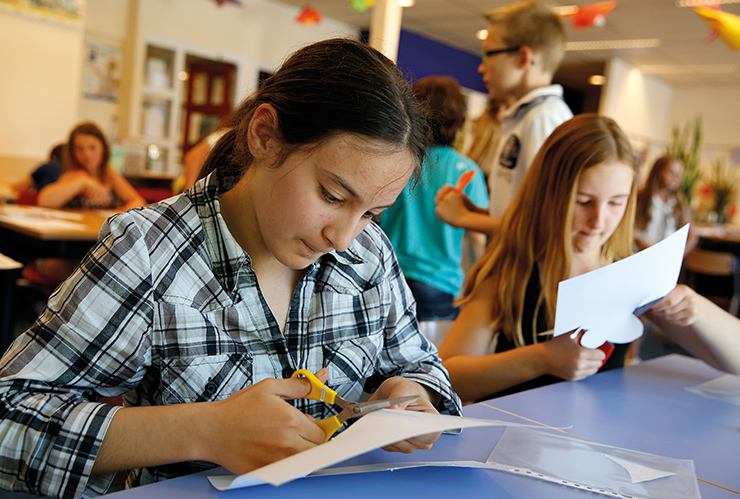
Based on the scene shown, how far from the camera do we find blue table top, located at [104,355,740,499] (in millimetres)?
712

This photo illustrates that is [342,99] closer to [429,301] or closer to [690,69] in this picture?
[429,301]

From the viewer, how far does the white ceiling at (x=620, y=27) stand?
591 centimetres

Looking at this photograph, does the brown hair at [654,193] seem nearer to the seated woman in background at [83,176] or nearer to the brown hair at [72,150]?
the seated woman in background at [83,176]

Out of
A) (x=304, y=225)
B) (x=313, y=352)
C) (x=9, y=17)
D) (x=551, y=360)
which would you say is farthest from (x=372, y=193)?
(x=9, y=17)

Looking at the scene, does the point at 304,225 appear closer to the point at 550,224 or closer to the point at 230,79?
the point at 550,224

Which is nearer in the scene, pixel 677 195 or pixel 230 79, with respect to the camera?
pixel 677 195

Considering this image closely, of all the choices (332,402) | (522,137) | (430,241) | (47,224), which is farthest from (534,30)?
(47,224)

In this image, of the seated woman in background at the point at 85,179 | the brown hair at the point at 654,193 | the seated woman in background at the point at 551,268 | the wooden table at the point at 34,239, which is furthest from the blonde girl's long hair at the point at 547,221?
the brown hair at the point at 654,193

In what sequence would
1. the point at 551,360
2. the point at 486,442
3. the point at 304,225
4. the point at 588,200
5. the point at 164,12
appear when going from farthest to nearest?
1. the point at 164,12
2. the point at 588,200
3. the point at 551,360
4. the point at 486,442
5. the point at 304,225

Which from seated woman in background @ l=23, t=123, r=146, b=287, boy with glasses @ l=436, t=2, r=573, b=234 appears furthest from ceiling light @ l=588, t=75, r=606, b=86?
boy with glasses @ l=436, t=2, r=573, b=234

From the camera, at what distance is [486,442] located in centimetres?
90

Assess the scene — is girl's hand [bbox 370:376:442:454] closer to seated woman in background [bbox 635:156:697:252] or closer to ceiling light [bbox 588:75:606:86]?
seated woman in background [bbox 635:156:697:252]

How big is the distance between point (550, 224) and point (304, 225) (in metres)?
0.81

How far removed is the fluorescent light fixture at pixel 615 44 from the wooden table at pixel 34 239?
6.37 meters
